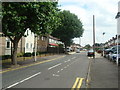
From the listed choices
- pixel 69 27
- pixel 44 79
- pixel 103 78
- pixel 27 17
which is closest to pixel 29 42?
pixel 69 27

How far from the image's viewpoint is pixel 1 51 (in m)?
22.7

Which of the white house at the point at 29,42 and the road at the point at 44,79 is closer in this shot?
the road at the point at 44,79

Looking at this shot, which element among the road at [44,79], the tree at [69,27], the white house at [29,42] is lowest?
the road at [44,79]

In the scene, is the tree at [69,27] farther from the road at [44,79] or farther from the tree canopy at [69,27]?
the road at [44,79]

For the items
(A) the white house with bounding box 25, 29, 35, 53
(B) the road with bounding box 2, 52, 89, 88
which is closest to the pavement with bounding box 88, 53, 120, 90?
(B) the road with bounding box 2, 52, 89, 88

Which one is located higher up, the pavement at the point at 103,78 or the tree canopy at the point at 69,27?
the tree canopy at the point at 69,27

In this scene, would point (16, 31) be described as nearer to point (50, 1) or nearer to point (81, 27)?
point (50, 1)

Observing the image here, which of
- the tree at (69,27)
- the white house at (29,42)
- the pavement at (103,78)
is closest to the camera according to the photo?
the pavement at (103,78)

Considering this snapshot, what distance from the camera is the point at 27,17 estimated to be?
14.4 meters

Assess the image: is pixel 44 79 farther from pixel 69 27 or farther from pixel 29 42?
pixel 69 27

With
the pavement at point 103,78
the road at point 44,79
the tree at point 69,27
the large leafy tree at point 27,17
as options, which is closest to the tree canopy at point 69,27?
the tree at point 69,27

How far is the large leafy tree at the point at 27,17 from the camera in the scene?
500 inches

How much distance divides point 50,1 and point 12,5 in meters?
3.53

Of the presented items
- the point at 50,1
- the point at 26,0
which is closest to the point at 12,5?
the point at 26,0
